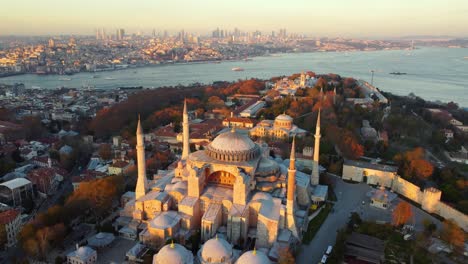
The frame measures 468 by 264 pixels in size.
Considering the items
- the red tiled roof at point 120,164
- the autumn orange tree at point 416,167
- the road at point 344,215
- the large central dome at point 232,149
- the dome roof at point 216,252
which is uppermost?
the large central dome at point 232,149

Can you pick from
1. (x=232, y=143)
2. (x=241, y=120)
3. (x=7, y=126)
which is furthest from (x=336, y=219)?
(x=7, y=126)

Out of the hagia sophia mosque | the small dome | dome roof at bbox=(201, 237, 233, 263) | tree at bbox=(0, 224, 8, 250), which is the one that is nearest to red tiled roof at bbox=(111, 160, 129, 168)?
the hagia sophia mosque

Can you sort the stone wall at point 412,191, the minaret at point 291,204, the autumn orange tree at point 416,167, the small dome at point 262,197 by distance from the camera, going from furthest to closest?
the autumn orange tree at point 416,167 → the stone wall at point 412,191 → the small dome at point 262,197 → the minaret at point 291,204

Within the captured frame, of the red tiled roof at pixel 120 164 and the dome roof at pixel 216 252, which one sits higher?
the dome roof at pixel 216 252

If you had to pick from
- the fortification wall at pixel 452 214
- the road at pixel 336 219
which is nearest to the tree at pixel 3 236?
the road at pixel 336 219

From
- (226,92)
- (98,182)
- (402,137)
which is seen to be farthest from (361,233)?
(226,92)

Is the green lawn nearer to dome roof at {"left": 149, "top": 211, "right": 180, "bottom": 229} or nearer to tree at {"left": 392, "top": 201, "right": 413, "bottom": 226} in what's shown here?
tree at {"left": 392, "top": 201, "right": 413, "bottom": 226}

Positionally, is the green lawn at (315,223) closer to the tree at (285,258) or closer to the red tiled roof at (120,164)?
the tree at (285,258)

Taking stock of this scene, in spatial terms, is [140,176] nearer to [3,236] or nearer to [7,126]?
[3,236]
